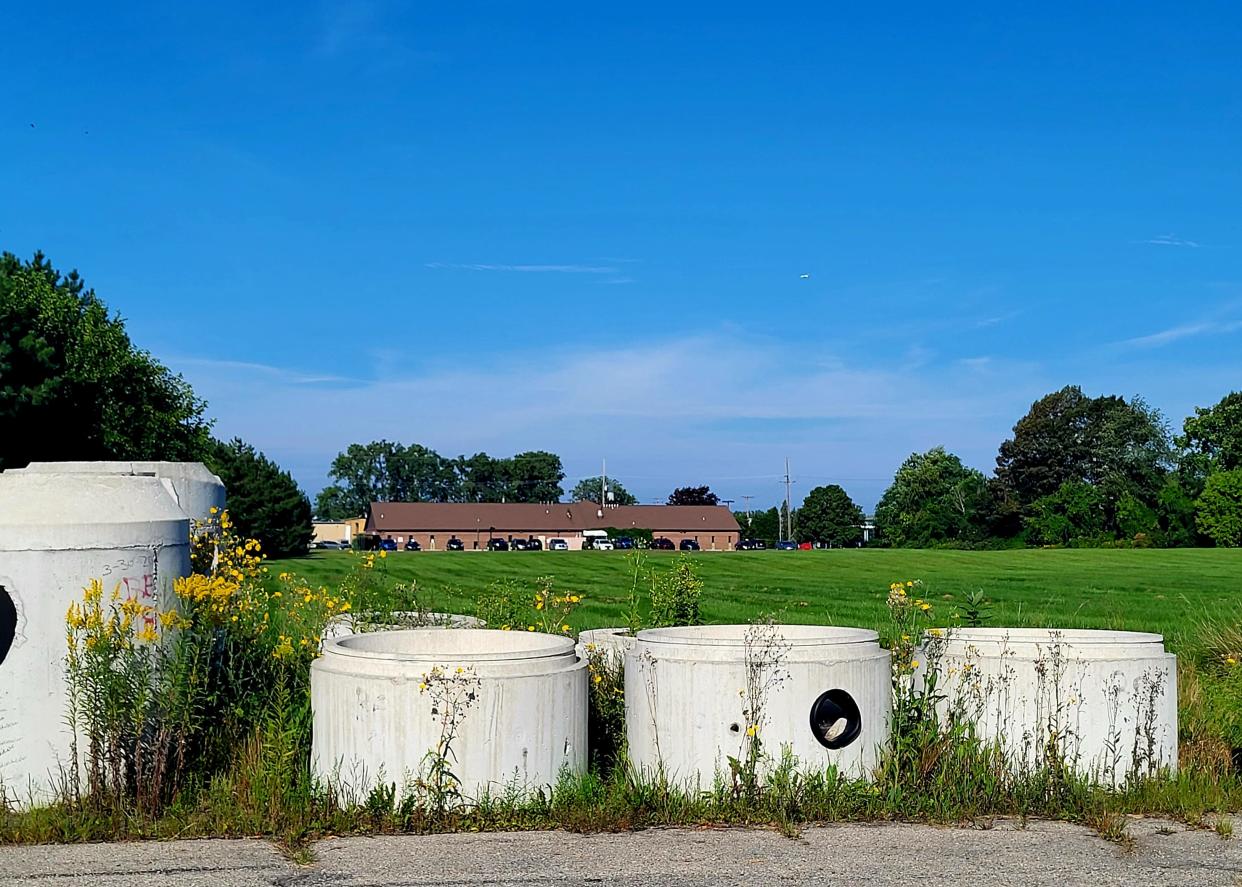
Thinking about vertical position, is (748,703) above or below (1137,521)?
below

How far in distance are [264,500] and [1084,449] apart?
65.6m

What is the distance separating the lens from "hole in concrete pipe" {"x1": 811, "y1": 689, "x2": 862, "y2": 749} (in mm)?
6848

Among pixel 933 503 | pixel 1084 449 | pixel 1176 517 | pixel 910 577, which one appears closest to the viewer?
pixel 910 577

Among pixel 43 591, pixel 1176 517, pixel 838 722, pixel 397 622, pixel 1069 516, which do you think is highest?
pixel 1069 516

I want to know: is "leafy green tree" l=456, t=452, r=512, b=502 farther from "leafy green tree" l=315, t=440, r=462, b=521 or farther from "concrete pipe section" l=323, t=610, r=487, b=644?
"concrete pipe section" l=323, t=610, r=487, b=644

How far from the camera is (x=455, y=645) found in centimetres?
802

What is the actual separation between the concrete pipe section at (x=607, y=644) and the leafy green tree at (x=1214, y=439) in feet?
275

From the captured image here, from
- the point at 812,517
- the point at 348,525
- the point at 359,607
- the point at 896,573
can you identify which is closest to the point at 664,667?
the point at 359,607

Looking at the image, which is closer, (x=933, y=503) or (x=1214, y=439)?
(x=1214, y=439)

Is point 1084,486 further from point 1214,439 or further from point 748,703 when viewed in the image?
point 748,703

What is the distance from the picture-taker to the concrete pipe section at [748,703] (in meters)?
6.77

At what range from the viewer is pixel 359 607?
10.2 metres

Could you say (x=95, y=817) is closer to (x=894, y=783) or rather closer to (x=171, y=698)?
(x=171, y=698)

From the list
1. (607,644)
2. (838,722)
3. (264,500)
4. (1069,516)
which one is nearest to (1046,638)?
(838,722)
